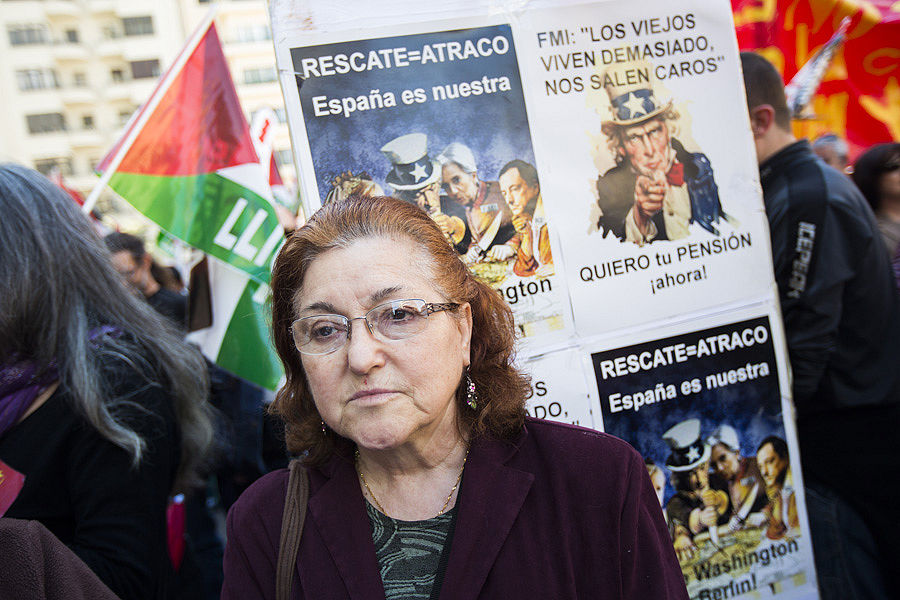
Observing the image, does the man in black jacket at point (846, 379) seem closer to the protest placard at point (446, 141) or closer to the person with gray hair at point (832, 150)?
the protest placard at point (446, 141)

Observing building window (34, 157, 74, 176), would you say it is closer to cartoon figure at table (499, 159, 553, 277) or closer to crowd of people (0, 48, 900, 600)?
crowd of people (0, 48, 900, 600)

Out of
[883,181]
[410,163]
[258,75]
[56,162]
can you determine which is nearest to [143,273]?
[410,163]

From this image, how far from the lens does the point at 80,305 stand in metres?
1.88

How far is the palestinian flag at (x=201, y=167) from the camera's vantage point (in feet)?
9.41

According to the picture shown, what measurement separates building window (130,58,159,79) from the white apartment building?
0.19 feet

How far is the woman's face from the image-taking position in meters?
1.44

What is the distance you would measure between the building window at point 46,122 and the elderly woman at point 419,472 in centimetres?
4551

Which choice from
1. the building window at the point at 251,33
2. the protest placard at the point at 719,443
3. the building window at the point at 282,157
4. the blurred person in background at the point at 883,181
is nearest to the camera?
the protest placard at the point at 719,443

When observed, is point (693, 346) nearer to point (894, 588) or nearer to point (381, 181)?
point (381, 181)

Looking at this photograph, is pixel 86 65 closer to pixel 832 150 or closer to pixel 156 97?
pixel 156 97

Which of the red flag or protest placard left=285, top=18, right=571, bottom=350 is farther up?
the red flag

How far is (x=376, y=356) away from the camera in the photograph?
1.43 metres

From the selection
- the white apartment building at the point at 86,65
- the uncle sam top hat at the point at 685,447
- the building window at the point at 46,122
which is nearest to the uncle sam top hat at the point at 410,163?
the uncle sam top hat at the point at 685,447

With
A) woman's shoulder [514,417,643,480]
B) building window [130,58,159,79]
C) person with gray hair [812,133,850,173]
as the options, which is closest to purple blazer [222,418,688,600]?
woman's shoulder [514,417,643,480]
